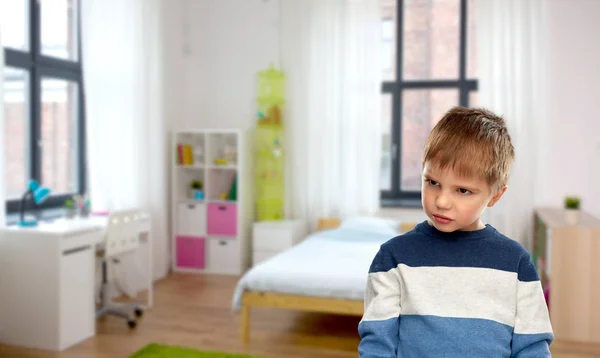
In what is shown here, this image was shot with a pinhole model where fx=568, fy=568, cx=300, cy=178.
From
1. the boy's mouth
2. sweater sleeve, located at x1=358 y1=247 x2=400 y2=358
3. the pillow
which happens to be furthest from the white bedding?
the boy's mouth

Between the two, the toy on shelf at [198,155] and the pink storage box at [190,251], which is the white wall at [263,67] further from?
the pink storage box at [190,251]

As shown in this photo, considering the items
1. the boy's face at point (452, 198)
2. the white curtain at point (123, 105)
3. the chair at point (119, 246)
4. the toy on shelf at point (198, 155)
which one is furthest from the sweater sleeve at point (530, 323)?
the toy on shelf at point (198, 155)

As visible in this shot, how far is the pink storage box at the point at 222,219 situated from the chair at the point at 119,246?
1363 mm

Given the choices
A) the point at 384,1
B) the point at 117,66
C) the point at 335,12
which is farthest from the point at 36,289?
the point at 384,1

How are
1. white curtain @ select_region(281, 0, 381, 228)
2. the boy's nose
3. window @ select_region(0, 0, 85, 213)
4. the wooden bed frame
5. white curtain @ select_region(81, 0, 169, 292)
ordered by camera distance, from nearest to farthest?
1. the boy's nose
2. the wooden bed frame
3. window @ select_region(0, 0, 85, 213)
4. white curtain @ select_region(81, 0, 169, 292)
5. white curtain @ select_region(281, 0, 381, 228)

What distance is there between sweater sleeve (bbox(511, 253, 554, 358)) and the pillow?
3.62 meters

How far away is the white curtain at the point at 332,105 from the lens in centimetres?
517

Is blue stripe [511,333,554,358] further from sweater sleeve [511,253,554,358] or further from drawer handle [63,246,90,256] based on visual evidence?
drawer handle [63,246,90,256]

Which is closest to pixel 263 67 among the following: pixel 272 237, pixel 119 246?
pixel 272 237

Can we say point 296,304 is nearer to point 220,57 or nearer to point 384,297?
point 384,297

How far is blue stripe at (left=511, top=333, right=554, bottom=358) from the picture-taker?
104 centimetres

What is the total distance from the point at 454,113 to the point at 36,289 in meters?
2.99

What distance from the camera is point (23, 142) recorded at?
415 cm

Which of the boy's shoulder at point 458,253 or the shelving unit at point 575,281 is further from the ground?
the boy's shoulder at point 458,253
